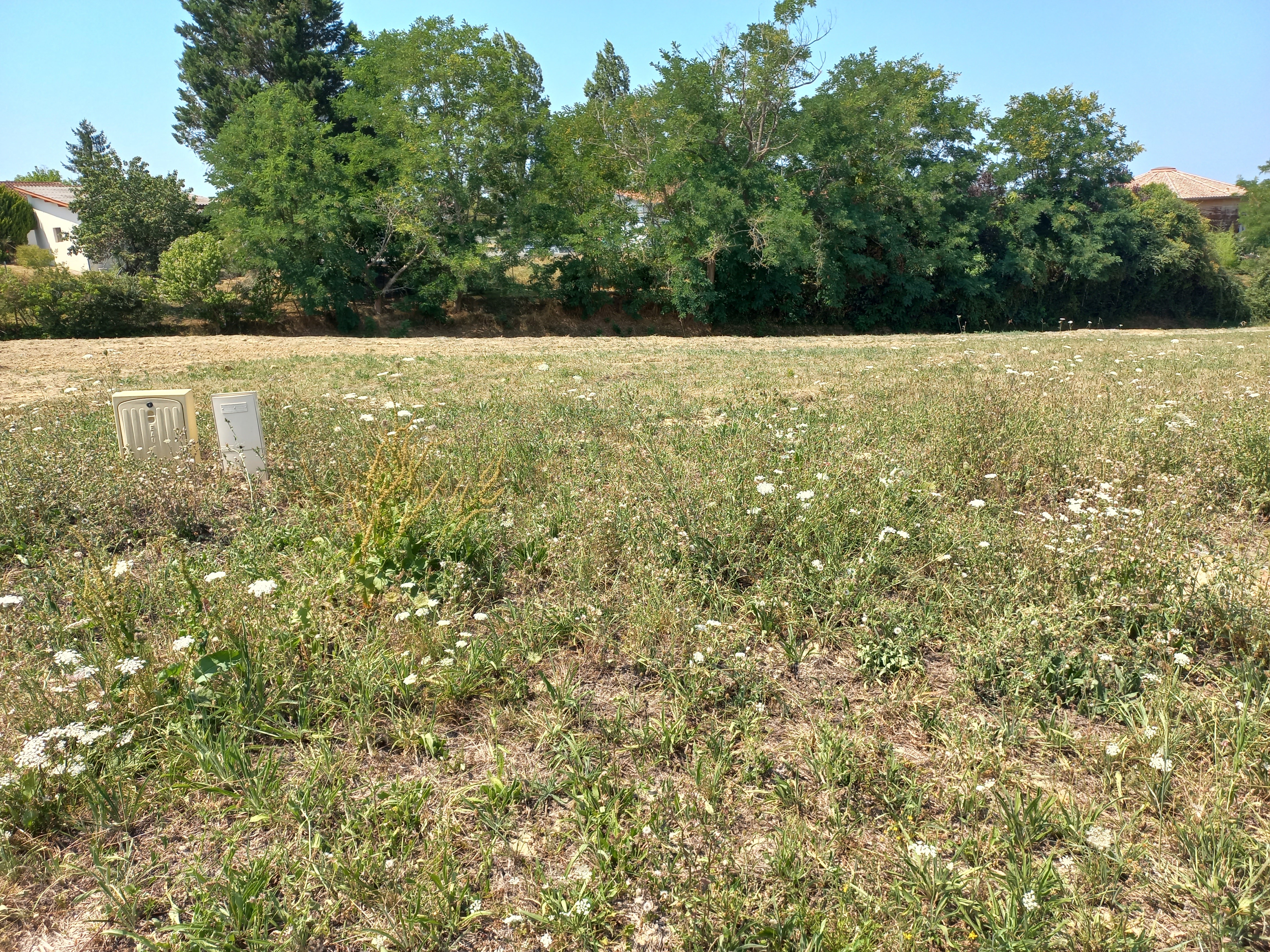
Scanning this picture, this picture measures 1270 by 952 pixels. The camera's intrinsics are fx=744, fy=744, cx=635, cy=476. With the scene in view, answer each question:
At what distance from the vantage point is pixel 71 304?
19.4 meters

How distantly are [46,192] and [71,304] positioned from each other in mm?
30473

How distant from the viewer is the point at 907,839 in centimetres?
214

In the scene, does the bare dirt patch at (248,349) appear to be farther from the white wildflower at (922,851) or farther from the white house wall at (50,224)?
the white house wall at (50,224)

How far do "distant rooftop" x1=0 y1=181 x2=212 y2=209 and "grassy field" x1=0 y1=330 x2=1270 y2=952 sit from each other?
38474 millimetres

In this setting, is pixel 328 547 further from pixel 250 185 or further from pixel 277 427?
pixel 250 185

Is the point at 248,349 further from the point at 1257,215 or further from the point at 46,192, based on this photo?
the point at 1257,215

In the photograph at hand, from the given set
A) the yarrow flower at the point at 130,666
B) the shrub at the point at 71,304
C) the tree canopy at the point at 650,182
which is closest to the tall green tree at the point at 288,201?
the tree canopy at the point at 650,182

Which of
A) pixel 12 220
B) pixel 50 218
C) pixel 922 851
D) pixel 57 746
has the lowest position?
pixel 922 851

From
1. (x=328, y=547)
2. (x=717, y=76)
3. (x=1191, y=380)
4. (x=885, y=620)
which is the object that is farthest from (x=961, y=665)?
(x=717, y=76)

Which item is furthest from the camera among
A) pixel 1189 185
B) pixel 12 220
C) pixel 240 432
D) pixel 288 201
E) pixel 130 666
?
pixel 1189 185

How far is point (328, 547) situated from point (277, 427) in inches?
96.9

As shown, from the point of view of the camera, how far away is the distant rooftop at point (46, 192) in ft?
128

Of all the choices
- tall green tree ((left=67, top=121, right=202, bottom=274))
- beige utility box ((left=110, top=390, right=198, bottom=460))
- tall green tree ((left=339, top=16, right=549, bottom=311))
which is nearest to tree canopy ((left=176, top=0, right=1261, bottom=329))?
tall green tree ((left=339, top=16, right=549, bottom=311))

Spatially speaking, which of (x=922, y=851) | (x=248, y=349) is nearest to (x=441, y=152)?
(x=248, y=349)
